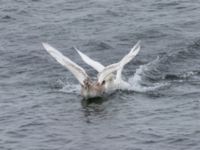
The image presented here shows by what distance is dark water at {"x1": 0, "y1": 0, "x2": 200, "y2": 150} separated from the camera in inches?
1029

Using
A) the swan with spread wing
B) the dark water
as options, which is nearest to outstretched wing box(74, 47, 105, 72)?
the swan with spread wing

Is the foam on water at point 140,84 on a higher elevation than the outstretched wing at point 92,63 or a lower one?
lower

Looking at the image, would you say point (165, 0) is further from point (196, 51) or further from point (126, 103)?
point (126, 103)

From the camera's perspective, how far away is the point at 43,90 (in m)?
31.6

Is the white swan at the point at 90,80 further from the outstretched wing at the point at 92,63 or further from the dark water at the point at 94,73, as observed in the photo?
the outstretched wing at the point at 92,63

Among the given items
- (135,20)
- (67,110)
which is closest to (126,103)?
(67,110)

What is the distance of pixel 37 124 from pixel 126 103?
4.06 meters

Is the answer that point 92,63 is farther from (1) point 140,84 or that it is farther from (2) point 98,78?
(1) point 140,84

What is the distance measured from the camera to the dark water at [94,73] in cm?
2612

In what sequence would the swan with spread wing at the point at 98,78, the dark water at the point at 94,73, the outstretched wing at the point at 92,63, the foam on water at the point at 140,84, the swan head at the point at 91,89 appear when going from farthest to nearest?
the outstretched wing at the point at 92,63 < the foam on water at the point at 140,84 < the swan with spread wing at the point at 98,78 < the swan head at the point at 91,89 < the dark water at the point at 94,73

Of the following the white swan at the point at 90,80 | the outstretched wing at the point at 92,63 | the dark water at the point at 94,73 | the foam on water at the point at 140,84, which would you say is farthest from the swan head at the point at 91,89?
the outstretched wing at the point at 92,63

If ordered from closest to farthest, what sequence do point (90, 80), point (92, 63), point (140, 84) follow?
point (90, 80), point (140, 84), point (92, 63)

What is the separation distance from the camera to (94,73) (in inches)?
1335

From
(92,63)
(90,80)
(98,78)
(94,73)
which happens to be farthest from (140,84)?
(94,73)
